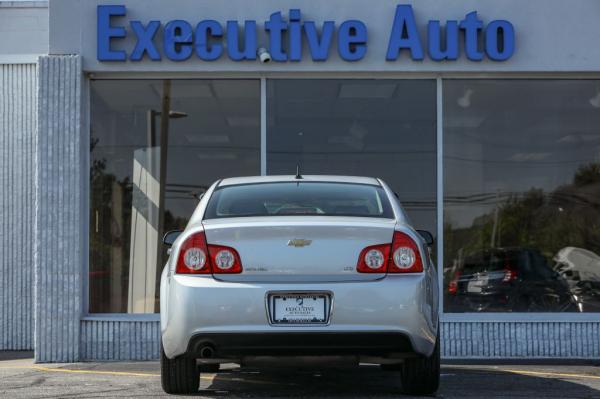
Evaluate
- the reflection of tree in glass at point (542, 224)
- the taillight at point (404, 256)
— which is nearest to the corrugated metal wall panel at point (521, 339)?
the reflection of tree in glass at point (542, 224)

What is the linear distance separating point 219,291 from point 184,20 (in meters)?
5.15

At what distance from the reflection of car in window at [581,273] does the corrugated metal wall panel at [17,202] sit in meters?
6.11

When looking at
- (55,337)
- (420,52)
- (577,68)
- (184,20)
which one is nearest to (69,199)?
(55,337)

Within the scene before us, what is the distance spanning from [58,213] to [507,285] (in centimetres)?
468

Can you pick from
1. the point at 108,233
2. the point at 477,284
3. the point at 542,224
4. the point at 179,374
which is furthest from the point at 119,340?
the point at 542,224

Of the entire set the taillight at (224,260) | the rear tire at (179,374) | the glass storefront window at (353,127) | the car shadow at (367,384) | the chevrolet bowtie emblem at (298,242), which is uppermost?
the glass storefront window at (353,127)

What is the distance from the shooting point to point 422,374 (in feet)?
21.7

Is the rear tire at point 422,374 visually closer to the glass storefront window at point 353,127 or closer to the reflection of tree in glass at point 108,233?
the glass storefront window at point 353,127

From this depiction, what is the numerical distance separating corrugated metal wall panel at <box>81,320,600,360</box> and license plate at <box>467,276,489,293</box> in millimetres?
414

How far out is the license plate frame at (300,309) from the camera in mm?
6008

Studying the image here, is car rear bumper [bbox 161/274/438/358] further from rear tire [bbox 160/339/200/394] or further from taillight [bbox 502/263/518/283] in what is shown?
taillight [bbox 502/263/518/283]

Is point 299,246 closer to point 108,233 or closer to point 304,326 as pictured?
point 304,326

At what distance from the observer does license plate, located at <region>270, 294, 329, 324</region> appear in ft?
19.7

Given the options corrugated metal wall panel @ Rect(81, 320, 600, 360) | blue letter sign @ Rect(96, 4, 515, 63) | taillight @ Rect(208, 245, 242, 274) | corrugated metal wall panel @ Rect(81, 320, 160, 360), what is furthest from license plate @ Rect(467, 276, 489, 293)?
taillight @ Rect(208, 245, 242, 274)
